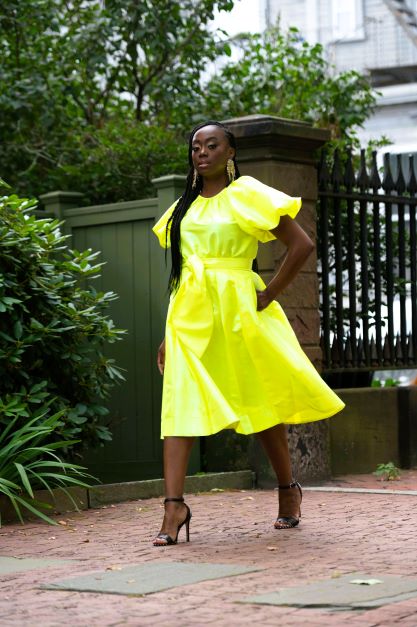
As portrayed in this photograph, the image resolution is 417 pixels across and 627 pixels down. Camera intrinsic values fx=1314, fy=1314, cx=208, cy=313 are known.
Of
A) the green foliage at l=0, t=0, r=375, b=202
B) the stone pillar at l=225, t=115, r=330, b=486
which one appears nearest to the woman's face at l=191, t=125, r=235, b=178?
the stone pillar at l=225, t=115, r=330, b=486

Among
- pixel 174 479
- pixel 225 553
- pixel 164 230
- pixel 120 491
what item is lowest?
pixel 225 553

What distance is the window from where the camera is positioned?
3131 centimetres

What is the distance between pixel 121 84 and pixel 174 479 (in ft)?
24.4

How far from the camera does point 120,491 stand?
813cm

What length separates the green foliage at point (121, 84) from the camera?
1224 cm

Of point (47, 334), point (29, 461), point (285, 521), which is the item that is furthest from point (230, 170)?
point (29, 461)

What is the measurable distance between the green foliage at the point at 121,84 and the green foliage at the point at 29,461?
455 centimetres

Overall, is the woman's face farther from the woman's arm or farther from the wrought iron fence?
the wrought iron fence

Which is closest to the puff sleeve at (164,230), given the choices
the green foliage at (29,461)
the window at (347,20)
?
the green foliage at (29,461)

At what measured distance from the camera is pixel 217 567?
5469mm

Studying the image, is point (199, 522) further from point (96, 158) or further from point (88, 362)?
point (96, 158)

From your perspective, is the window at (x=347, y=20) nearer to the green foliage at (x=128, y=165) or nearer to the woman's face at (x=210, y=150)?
the green foliage at (x=128, y=165)

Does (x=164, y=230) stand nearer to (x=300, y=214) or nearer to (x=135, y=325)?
(x=300, y=214)

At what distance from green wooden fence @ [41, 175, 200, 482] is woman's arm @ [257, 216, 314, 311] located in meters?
2.50
